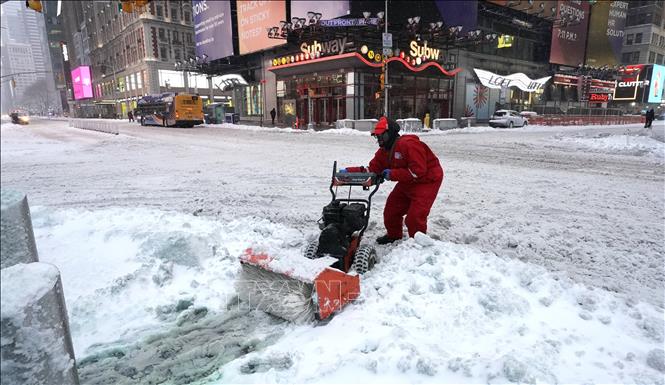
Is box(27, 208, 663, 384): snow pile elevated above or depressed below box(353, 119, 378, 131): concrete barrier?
→ below

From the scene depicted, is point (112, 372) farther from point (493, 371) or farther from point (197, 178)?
point (197, 178)

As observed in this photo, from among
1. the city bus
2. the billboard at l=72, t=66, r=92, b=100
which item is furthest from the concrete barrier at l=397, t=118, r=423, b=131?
the billboard at l=72, t=66, r=92, b=100

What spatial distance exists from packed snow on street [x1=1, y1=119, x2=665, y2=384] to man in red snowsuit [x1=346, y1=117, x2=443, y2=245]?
38cm

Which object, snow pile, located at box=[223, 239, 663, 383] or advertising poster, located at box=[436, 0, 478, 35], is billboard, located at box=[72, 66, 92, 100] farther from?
snow pile, located at box=[223, 239, 663, 383]

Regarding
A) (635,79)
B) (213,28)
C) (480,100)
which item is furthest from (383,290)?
(213,28)

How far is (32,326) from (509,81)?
4099 cm

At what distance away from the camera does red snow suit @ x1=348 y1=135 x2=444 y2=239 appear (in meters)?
4.23

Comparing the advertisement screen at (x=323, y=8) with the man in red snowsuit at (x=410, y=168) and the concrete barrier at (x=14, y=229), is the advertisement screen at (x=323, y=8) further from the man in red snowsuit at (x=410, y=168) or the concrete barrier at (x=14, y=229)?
the concrete barrier at (x=14, y=229)

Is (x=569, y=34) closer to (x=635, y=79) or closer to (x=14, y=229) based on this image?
(x=635, y=79)

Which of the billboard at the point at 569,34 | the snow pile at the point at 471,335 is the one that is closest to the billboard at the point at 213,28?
the billboard at the point at 569,34

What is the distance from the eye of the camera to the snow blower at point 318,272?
3.07 m

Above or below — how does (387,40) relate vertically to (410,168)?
above

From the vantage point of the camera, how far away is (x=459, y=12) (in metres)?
31.3

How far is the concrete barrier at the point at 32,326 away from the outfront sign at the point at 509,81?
38.2 meters
